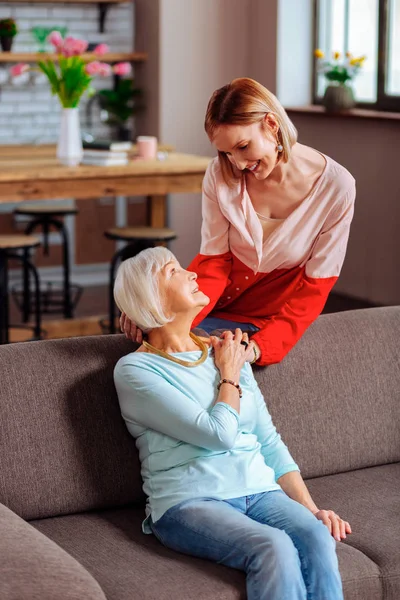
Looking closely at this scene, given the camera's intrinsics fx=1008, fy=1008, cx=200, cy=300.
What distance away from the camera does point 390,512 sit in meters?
2.40

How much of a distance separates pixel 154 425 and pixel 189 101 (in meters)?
4.76

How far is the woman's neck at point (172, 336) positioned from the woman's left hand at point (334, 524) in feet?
1.59

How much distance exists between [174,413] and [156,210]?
10.8 ft

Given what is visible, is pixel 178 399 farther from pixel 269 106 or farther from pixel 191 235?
pixel 191 235

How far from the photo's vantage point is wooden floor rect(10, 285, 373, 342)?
5.27m

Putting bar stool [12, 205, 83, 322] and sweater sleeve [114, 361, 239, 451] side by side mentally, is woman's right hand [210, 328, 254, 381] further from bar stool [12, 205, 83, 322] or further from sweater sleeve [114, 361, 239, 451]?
bar stool [12, 205, 83, 322]

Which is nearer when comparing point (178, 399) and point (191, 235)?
point (178, 399)

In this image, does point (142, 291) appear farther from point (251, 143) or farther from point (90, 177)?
point (90, 177)

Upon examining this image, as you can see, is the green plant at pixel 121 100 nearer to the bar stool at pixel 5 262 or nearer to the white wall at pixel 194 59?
the white wall at pixel 194 59

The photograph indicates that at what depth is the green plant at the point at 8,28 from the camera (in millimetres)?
6305

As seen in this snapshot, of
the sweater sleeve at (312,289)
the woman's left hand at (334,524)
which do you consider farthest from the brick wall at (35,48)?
the woman's left hand at (334,524)

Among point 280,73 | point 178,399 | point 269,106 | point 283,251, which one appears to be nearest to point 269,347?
point 283,251

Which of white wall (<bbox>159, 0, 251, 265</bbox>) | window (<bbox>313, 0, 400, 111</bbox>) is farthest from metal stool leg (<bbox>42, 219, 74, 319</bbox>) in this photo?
window (<bbox>313, 0, 400, 111</bbox>)

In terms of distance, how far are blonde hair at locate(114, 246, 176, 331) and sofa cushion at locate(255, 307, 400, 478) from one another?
44 cm
